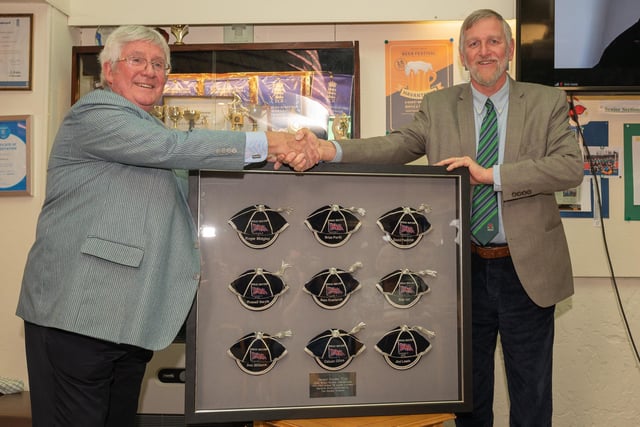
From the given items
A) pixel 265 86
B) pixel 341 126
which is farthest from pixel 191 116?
pixel 341 126

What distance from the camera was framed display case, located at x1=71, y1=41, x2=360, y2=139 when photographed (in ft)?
10.2

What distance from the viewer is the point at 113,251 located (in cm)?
167

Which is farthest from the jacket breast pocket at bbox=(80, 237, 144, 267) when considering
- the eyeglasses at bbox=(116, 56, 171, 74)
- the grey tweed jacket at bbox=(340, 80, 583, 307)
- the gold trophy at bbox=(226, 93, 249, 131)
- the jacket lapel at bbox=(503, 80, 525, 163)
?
the gold trophy at bbox=(226, 93, 249, 131)

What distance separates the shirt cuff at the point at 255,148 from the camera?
177 centimetres

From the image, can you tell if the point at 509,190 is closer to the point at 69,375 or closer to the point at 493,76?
the point at 493,76

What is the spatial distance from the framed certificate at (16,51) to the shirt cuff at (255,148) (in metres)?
1.90

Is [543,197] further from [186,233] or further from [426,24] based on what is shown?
[426,24]

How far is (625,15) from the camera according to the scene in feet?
9.53

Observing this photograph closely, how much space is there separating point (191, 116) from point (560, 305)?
2.15 m

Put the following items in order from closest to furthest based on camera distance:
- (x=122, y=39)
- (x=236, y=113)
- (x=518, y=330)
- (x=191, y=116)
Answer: (x=122, y=39)
(x=518, y=330)
(x=236, y=113)
(x=191, y=116)

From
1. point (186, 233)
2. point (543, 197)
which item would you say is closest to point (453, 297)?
point (543, 197)

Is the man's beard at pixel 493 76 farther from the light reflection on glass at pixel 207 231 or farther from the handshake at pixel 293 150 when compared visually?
the light reflection on glass at pixel 207 231

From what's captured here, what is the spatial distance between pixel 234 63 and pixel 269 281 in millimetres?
1678

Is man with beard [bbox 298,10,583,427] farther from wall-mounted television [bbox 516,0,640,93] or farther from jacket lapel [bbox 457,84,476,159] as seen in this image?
wall-mounted television [bbox 516,0,640,93]
